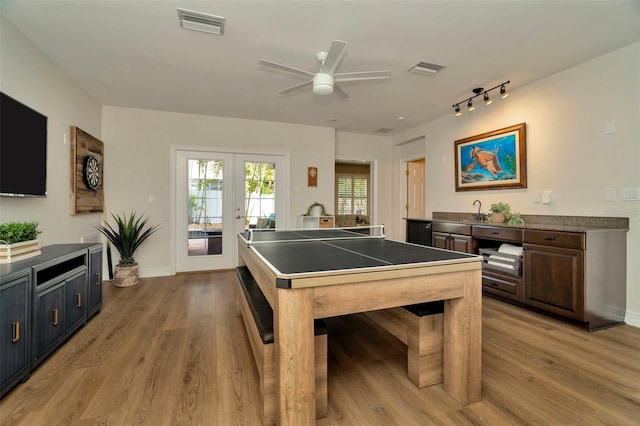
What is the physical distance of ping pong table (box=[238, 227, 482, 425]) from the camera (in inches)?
47.0

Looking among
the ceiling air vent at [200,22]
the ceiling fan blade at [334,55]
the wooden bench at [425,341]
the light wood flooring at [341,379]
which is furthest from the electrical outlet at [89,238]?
the wooden bench at [425,341]

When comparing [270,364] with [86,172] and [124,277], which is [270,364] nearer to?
[124,277]

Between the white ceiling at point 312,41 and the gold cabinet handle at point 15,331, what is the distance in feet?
7.03

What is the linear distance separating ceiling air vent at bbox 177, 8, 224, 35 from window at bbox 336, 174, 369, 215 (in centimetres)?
615

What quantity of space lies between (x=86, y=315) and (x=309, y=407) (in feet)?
7.81

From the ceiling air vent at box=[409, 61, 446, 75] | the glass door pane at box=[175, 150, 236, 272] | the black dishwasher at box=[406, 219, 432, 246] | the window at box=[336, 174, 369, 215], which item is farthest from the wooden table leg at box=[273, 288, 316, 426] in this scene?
the window at box=[336, 174, 369, 215]

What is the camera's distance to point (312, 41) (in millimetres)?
2553

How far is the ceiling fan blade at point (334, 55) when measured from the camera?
2080 mm

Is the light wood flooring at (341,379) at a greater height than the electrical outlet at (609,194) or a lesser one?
lesser

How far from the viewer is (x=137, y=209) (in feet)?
14.3

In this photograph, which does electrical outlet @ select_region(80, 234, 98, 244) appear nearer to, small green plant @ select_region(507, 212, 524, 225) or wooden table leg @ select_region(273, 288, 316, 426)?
wooden table leg @ select_region(273, 288, 316, 426)

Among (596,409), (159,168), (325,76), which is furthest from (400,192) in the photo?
(596,409)

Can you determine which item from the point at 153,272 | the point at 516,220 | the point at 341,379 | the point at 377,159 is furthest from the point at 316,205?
the point at 341,379

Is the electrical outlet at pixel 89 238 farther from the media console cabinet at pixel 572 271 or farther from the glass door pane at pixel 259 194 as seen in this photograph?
the media console cabinet at pixel 572 271
